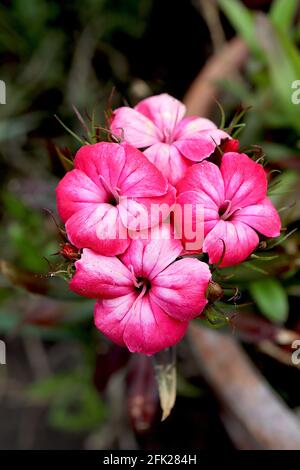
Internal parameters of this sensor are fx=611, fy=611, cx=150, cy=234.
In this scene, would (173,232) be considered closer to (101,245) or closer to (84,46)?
(101,245)

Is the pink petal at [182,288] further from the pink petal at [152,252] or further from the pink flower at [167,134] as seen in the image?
the pink flower at [167,134]

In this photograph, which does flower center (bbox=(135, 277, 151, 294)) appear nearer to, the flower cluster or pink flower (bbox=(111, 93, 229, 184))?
the flower cluster

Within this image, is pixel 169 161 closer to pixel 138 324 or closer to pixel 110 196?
pixel 110 196

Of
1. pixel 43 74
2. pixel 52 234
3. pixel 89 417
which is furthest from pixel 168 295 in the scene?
pixel 43 74

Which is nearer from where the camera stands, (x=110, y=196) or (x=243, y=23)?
(x=110, y=196)

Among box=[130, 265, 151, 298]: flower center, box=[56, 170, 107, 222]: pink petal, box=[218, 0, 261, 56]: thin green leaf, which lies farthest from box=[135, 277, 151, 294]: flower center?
box=[218, 0, 261, 56]: thin green leaf

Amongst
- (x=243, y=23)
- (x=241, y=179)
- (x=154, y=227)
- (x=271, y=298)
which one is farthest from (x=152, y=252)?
(x=243, y=23)

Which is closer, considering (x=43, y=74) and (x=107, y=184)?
(x=107, y=184)
